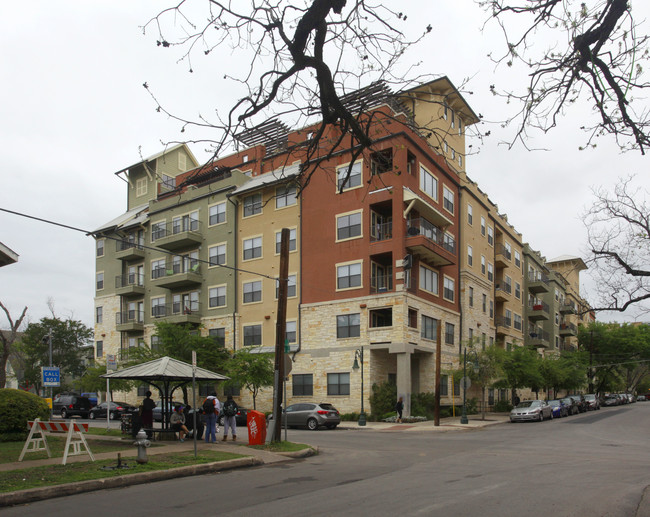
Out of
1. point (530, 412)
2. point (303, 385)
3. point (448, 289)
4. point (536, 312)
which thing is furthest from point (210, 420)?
point (536, 312)

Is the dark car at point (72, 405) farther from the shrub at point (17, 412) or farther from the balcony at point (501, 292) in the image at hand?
the balcony at point (501, 292)

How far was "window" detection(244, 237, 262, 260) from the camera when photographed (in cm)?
4381

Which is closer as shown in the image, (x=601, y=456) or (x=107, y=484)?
(x=107, y=484)

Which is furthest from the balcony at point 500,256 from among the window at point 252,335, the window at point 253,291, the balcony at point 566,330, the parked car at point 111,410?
the parked car at point 111,410

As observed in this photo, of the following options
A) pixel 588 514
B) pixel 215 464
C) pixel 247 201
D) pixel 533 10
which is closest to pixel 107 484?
pixel 215 464

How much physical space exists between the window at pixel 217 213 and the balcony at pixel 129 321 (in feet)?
37.1

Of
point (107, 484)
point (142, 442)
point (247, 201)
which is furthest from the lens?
point (247, 201)

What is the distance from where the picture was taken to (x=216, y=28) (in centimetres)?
696

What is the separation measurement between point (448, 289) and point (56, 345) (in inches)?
1791

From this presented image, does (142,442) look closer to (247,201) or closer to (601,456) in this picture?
(601,456)

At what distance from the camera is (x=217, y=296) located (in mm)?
46281

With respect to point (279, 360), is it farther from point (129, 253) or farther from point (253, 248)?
point (129, 253)

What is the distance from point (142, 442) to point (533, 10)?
442 inches

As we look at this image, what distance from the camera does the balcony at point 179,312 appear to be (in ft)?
152
